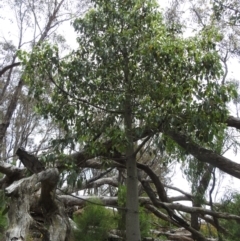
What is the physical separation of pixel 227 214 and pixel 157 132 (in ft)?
5.44

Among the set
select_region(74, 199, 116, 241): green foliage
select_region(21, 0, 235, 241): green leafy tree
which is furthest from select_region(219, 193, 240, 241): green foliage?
Result: select_region(74, 199, 116, 241): green foliage

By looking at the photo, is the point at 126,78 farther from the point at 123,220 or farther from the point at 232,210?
the point at 232,210

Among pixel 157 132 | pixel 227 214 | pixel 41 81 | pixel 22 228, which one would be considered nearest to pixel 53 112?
pixel 41 81

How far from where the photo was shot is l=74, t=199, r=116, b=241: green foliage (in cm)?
458

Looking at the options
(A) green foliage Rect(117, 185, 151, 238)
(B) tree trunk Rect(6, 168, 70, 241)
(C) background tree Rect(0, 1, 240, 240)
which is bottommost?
(B) tree trunk Rect(6, 168, 70, 241)

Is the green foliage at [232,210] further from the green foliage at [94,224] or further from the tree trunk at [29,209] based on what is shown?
the tree trunk at [29,209]

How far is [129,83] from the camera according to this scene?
154 inches

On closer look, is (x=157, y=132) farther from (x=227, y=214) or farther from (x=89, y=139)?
(x=227, y=214)

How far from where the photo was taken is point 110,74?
3986 mm

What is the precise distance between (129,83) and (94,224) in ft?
5.74

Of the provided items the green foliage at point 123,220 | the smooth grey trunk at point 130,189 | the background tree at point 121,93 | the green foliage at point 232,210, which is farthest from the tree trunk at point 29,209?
the green foliage at point 232,210

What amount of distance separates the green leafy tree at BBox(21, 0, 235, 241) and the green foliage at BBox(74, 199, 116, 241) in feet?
2.35

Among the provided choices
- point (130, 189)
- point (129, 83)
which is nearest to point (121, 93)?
point (129, 83)

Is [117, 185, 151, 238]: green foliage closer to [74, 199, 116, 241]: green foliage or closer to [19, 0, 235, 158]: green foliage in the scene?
[74, 199, 116, 241]: green foliage
